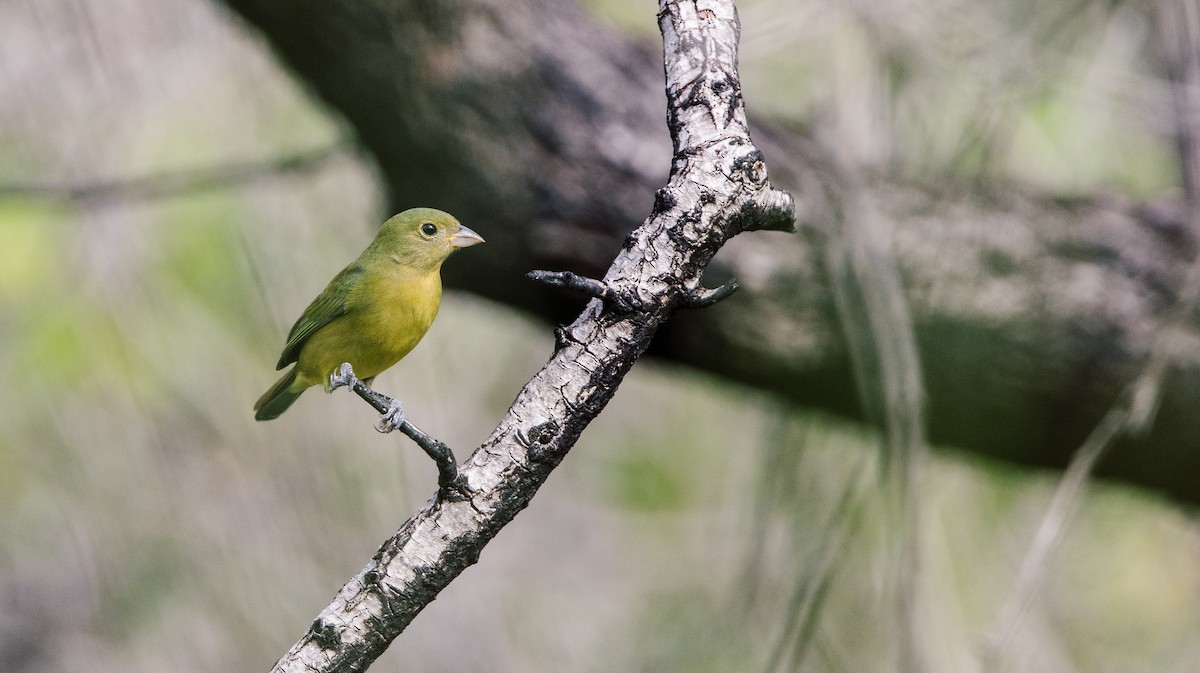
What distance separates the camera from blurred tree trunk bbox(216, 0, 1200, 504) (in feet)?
13.2

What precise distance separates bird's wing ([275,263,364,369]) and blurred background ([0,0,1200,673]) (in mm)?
713

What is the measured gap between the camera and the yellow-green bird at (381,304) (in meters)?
1.93

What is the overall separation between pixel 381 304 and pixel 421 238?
8.2 inches

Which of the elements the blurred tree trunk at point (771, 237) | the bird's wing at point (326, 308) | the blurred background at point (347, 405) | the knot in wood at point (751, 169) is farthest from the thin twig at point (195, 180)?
the knot in wood at point (751, 169)

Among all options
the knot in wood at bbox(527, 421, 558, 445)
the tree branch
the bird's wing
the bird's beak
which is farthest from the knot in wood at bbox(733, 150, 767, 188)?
the bird's wing

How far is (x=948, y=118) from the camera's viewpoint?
5.02 meters

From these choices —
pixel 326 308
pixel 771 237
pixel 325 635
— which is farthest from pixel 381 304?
pixel 771 237

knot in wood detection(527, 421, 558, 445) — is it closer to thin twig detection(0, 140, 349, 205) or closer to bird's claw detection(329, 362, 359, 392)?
bird's claw detection(329, 362, 359, 392)

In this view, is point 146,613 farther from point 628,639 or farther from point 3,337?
point 628,639

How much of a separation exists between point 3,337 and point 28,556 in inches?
65.4

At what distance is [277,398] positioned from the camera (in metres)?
2.51

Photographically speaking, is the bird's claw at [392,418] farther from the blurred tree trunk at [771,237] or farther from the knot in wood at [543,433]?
the blurred tree trunk at [771,237]

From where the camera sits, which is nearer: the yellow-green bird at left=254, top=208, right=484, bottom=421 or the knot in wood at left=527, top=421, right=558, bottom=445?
the knot in wood at left=527, top=421, right=558, bottom=445

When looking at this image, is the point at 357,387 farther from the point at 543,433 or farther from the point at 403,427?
the point at 543,433
